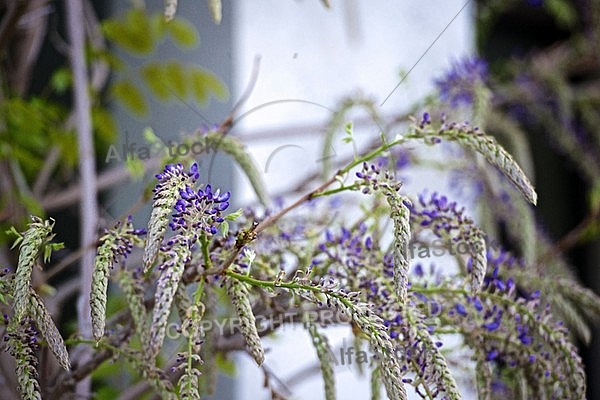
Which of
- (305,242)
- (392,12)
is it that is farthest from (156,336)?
(392,12)

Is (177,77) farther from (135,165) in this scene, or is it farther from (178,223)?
(178,223)

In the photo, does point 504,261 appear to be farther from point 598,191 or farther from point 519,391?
point 598,191

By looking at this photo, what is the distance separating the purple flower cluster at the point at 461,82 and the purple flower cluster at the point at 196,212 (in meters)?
0.40

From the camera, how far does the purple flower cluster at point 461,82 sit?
72cm

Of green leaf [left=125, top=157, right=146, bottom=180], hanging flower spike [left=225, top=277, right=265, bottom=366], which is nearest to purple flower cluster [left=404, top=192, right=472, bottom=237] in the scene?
hanging flower spike [left=225, top=277, right=265, bottom=366]

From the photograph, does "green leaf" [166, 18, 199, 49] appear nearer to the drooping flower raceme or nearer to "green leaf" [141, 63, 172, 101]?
"green leaf" [141, 63, 172, 101]

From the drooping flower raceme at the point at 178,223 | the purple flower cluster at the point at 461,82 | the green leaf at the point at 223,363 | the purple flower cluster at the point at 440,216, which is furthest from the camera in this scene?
the purple flower cluster at the point at 461,82

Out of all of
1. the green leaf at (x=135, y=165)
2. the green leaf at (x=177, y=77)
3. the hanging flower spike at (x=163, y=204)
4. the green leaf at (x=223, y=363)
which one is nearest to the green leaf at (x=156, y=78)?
the green leaf at (x=177, y=77)

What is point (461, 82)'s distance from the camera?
28.6 inches

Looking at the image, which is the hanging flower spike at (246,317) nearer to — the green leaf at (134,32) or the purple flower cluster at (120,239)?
the purple flower cluster at (120,239)

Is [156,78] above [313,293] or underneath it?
above

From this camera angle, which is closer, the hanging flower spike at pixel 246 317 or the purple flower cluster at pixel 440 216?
the hanging flower spike at pixel 246 317

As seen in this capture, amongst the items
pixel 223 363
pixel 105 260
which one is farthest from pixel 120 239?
pixel 223 363

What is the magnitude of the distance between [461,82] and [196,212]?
0.43 m
